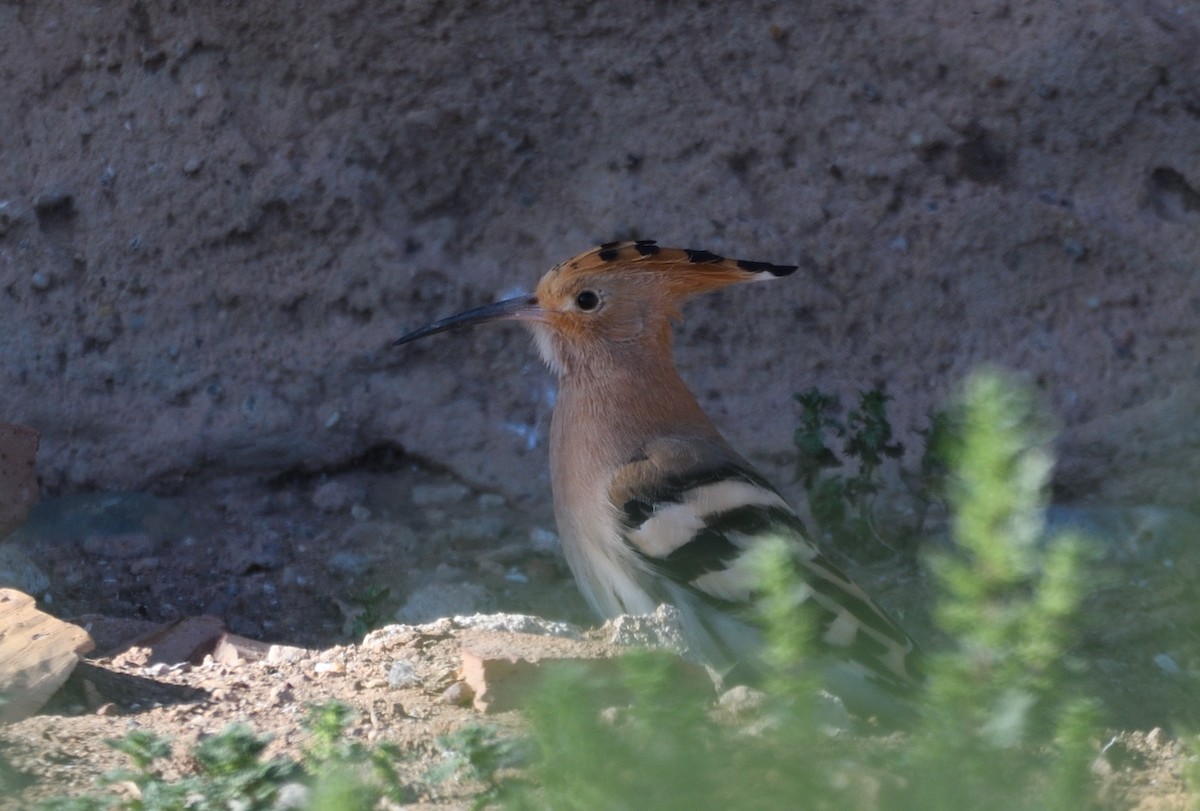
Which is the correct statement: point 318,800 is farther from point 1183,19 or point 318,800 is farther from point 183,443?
point 1183,19

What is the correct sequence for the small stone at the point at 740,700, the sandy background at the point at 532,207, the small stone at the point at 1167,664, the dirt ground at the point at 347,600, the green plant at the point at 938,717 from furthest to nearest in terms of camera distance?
the sandy background at the point at 532,207 → the small stone at the point at 1167,664 → the dirt ground at the point at 347,600 → the small stone at the point at 740,700 → the green plant at the point at 938,717

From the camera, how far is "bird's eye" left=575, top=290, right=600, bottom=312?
3580 mm

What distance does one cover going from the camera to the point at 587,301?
359cm

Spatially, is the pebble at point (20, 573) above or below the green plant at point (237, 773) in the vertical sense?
above

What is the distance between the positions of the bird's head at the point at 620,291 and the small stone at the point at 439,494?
659 mm

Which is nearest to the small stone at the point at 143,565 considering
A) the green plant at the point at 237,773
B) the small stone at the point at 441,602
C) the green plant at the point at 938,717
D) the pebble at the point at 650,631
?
the small stone at the point at 441,602

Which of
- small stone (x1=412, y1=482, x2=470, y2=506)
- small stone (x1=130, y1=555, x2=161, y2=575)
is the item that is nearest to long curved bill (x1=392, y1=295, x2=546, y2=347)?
small stone (x1=412, y1=482, x2=470, y2=506)

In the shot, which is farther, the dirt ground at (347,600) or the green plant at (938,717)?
the dirt ground at (347,600)

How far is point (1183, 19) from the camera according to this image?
4.00m

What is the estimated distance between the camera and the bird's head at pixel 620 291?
354cm

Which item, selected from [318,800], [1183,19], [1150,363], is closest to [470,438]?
[1150,363]

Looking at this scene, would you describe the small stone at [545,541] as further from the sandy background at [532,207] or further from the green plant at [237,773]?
the green plant at [237,773]

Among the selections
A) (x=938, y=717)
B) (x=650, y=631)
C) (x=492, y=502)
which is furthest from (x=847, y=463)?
(x=938, y=717)

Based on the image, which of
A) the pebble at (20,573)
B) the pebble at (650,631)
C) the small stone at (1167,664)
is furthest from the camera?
the pebble at (20,573)
